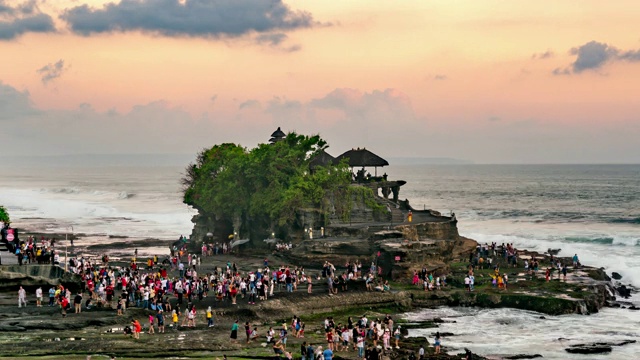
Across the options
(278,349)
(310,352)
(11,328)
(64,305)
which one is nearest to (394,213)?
(310,352)

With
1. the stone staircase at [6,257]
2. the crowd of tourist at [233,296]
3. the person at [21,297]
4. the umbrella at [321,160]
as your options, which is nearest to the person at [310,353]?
the crowd of tourist at [233,296]

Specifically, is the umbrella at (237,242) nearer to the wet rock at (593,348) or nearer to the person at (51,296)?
the person at (51,296)

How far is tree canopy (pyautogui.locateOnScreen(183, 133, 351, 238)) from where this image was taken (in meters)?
59.9

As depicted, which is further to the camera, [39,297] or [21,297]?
[39,297]

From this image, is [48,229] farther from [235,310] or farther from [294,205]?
[235,310]

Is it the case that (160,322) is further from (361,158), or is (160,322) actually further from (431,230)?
(361,158)

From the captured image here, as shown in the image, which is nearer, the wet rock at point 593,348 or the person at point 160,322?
the person at point 160,322

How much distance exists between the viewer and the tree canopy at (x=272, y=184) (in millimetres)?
59900

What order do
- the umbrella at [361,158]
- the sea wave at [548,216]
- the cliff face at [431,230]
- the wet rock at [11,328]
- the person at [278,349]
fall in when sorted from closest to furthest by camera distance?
the person at [278,349] → the wet rock at [11,328] → the cliff face at [431,230] → the umbrella at [361,158] → the sea wave at [548,216]

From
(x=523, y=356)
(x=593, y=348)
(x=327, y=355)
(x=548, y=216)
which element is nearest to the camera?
(x=327, y=355)

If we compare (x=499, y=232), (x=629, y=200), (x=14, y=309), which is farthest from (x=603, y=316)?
(x=629, y=200)

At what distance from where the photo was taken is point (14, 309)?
3619 cm

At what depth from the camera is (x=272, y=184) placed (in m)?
62.9

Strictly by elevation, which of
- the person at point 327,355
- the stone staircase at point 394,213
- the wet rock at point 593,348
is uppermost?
the stone staircase at point 394,213
